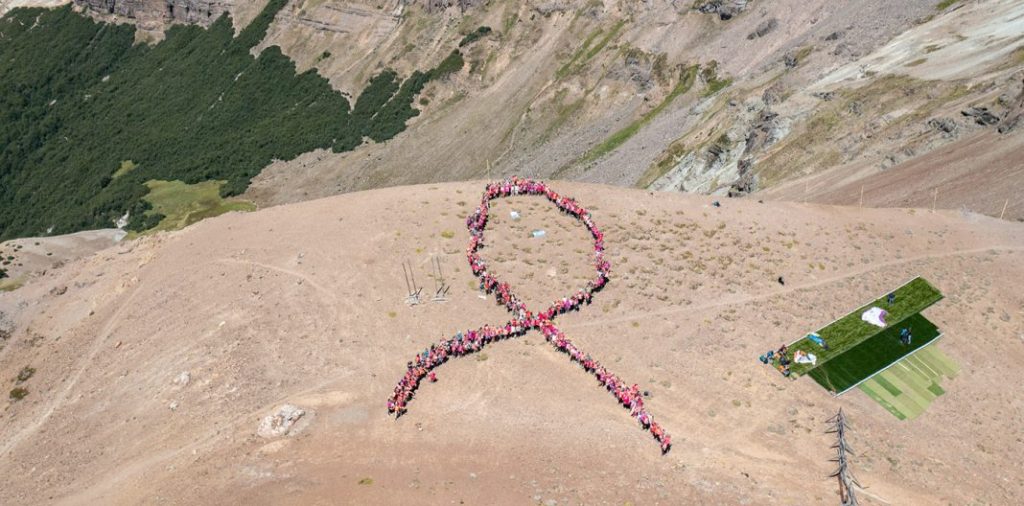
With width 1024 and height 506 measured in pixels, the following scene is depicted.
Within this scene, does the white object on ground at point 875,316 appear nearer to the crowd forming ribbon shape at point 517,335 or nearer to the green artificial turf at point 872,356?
the green artificial turf at point 872,356

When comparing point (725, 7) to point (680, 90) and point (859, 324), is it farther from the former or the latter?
point (859, 324)

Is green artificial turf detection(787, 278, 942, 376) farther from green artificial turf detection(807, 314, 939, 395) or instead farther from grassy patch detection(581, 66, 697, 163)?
grassy patch detection(581, 66, 697, 163)

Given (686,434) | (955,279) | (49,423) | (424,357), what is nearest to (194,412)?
(49,423)

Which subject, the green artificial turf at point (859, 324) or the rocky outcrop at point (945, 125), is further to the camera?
the rocky outcrop at point (945, 125)

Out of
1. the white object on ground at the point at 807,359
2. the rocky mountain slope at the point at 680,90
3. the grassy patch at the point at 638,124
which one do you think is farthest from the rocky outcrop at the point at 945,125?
the white object on ground at the point at 807,359

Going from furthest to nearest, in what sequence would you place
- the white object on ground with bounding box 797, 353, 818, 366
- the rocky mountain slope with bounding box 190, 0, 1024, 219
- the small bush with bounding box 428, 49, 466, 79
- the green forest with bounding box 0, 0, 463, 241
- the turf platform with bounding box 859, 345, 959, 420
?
the small bush with bounding box 428, 49, 466, 79 < the green forest with bounding box 0, 0, 463, 241 < the rocky mountain slope with bounding box 190, 0, 1024, 219 < the white object on ground with bounding box 797, 353, 818, 366 < the turf platform with bounding box 859, 345, 959, 420

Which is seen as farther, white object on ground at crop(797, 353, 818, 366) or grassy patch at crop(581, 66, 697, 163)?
grassy patch at crop(581, 66, 697, 163)

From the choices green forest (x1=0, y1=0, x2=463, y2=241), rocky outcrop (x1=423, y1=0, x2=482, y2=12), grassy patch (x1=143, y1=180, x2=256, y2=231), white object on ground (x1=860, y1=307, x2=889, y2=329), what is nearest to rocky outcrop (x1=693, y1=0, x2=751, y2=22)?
green forest (x1=0, y1=0, x2=463, y2=241)
